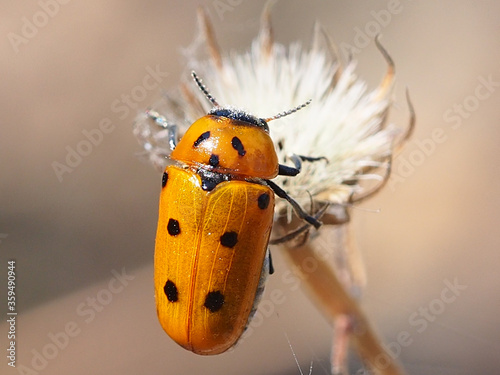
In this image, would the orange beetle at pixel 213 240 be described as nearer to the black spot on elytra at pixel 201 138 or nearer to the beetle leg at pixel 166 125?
the black spot on elytra at pixel 201 138

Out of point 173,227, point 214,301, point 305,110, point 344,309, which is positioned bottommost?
point 344,309

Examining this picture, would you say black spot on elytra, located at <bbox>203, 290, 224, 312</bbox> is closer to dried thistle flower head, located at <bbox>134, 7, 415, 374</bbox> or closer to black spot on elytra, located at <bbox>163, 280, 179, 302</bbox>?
black spot on elytra, located at <bbox>163, 280, 179, 302</bbox>

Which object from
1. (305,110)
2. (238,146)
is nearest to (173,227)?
(238,146)

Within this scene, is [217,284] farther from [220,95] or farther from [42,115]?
[42,115]

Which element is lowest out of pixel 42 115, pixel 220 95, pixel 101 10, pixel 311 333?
pixel 311 333

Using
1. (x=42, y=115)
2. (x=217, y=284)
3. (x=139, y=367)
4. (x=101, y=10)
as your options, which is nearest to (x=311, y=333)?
(x=139, y=367)

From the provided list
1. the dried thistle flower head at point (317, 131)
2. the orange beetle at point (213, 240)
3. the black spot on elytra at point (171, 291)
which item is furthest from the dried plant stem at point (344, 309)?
the black spot on elytra at point (171, 291)

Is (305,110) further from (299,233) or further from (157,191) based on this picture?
(157,191)
